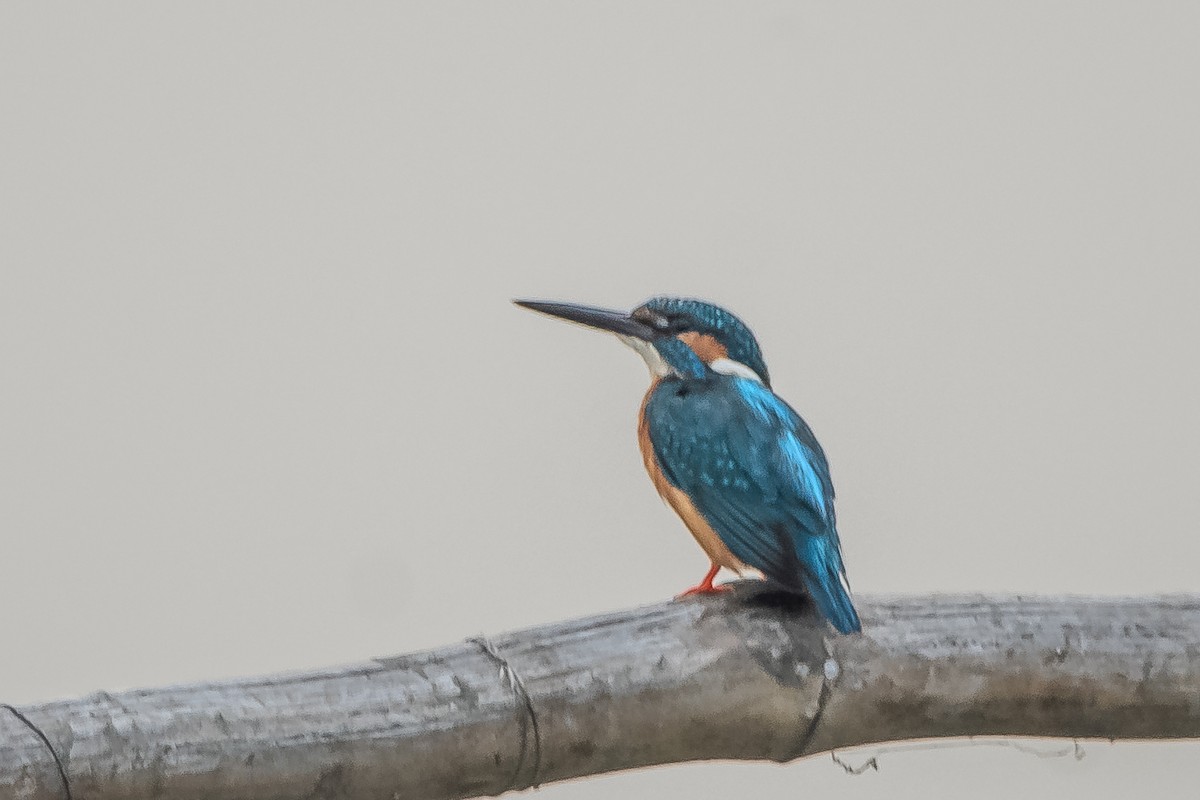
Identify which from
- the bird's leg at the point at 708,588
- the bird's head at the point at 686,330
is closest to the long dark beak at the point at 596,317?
the bird's head at the point at 686,330

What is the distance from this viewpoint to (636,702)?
1.21 m

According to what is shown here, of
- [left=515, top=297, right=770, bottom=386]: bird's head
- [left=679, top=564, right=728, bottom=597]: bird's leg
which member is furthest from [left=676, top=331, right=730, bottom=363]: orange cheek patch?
[left=679, top=564, right=728, bottom=597]: bird's leg

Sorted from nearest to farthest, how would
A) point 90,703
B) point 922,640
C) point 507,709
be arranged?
point 90,703 < point 507,709 < point 922,640

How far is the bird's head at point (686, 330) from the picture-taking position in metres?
1.44

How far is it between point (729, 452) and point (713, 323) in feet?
0.49

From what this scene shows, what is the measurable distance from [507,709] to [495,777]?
0.06m

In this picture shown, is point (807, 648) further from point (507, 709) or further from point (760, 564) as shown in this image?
point (507, 709)

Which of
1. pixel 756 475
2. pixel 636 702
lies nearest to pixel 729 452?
pixel 756 475

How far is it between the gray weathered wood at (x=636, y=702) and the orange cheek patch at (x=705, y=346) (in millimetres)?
→ 242

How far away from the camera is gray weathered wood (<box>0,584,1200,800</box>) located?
3.56 ft

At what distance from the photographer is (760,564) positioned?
130 centimetres

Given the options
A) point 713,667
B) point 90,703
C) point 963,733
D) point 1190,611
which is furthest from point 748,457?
point 90,703

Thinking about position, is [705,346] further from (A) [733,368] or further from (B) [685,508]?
(B) [685,508]

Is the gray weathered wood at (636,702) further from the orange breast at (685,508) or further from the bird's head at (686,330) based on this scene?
the bird's head at (686,330)
